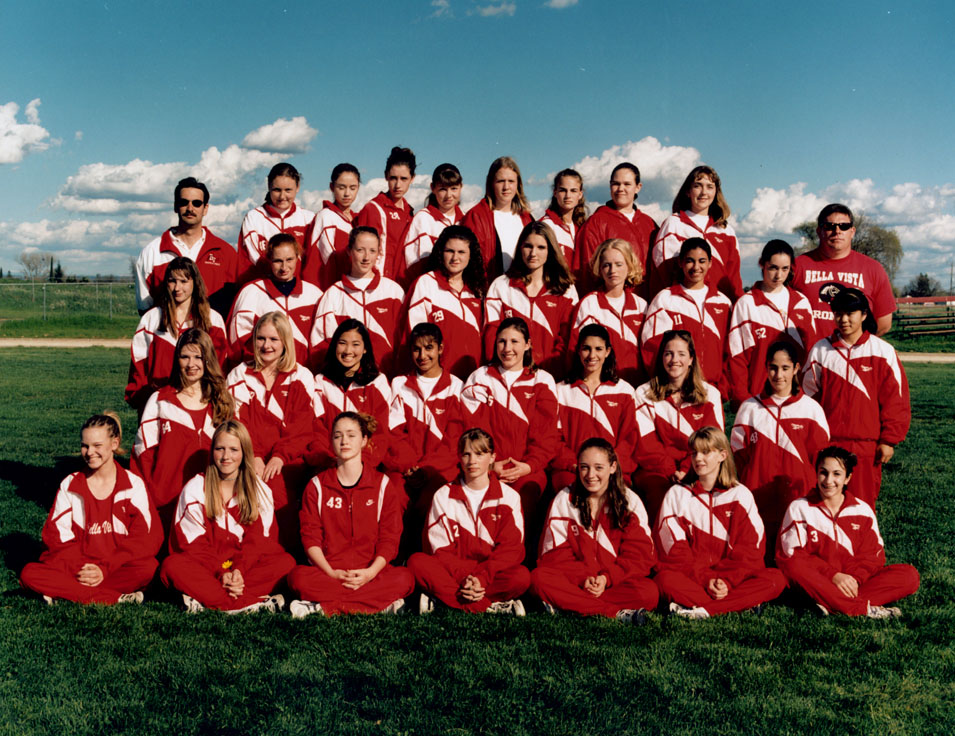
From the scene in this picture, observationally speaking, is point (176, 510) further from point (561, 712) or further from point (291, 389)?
point (561, 712)

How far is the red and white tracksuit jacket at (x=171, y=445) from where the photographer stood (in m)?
5.08

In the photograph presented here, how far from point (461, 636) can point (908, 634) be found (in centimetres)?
244

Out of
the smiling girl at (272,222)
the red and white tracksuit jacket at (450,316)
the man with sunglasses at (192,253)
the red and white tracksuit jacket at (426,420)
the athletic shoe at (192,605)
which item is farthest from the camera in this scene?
the smiling girl at (272,222)

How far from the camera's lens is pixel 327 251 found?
624cm

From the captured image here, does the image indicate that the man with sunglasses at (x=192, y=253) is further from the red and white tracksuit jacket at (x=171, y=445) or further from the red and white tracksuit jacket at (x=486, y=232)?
the red and white tracksuit jacket at (x=486, y=232)

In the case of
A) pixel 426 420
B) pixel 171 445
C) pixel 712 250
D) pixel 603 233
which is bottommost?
pixel 171 445

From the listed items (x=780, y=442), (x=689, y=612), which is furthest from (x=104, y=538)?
(x=780, y=442)

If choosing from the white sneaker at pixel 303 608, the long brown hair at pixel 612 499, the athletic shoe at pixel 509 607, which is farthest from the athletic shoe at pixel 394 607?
the long brown hair at pixel 612 499

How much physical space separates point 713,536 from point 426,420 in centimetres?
198

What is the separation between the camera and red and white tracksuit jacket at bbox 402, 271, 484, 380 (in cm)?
567

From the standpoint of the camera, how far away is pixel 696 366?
17.1 feet

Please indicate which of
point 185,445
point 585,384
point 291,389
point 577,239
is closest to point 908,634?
point 585,384

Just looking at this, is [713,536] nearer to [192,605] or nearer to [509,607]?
[509,607]

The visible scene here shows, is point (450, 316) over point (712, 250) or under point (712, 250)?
under
